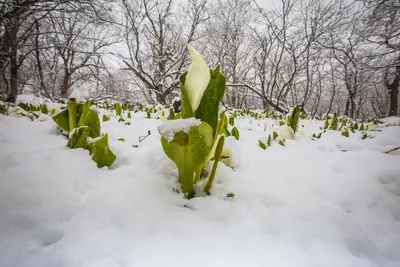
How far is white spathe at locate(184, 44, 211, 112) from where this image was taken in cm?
56

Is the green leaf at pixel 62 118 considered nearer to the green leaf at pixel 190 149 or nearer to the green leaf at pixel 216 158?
the green leaf at pixel 190 149

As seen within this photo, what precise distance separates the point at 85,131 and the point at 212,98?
614mm

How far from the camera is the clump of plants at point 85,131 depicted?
0.79m

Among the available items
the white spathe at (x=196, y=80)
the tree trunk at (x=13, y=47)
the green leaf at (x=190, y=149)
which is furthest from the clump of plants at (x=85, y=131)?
the tree trunk at (x=13, y=47)

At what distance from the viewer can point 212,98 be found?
63 cm

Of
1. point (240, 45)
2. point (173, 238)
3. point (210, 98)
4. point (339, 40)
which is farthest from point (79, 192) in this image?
point (240, 45)

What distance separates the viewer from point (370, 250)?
0.48 metres

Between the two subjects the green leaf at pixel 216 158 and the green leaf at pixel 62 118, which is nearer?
the green leaf at pixel 216 158

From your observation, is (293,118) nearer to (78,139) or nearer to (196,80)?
(196,80)

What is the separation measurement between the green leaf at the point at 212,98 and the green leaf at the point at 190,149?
7 centimetres

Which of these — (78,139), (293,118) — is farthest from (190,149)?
(293,118)

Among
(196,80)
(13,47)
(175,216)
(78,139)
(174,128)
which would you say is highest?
(13,47)

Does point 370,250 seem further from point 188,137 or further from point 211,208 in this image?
point 188,137

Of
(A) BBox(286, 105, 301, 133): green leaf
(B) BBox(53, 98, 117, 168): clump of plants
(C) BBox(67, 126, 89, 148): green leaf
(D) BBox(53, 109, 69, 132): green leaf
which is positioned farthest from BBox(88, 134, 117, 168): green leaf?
(A) BBox(286, 105, 301, 133): green leaf
